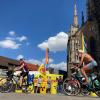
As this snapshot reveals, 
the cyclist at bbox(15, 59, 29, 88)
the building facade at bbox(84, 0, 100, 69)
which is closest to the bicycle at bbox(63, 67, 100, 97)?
the cyclist at bbox(15, 59, 29, 88)

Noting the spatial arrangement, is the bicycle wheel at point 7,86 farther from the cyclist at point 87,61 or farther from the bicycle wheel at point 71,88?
the cyclist at point 87,61

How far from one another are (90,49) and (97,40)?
211 cm

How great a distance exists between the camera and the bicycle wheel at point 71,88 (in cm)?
1296

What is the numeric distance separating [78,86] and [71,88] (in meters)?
0.26

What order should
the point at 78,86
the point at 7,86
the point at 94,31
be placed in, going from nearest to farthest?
1. the point at 78,86
2. the point at 7,86
3. the point at 94,31

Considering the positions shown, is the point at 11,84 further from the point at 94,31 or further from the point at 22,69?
the point at 94,31

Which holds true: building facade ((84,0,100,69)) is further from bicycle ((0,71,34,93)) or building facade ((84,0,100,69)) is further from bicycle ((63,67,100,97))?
bicycle ((63,67,100,97))

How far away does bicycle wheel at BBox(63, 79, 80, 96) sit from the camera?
13.0 metres

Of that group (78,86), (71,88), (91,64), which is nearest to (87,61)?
(91,64)

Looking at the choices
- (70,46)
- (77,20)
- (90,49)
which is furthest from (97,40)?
(77,20)

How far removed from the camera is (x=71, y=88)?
13.0m

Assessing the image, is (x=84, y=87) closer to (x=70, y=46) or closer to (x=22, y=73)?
(x=22, y=73)

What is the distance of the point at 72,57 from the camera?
72.9 metres

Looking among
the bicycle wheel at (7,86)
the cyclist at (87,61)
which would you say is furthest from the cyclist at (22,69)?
the cyclist at (87,61)
